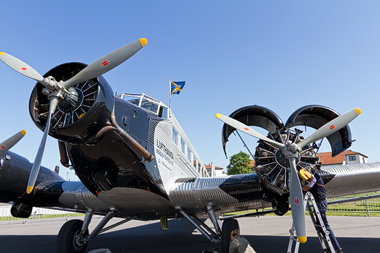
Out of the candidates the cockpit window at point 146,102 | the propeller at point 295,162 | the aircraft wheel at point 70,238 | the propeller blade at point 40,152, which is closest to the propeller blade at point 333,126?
the propeller at point 295,162

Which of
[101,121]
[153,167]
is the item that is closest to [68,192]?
[153,167]

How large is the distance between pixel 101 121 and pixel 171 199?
3.53 metres

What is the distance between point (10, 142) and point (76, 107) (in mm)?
4031

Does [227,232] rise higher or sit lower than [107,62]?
lower

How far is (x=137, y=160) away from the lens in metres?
6.64

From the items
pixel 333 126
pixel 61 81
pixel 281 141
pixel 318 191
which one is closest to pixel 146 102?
pixel 61 81

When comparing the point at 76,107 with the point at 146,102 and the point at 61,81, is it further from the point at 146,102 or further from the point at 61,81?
the point at 146,102

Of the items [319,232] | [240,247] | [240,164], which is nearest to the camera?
[240,247]

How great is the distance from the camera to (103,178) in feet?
22.1

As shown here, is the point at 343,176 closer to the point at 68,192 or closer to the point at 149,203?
the point at 149,203

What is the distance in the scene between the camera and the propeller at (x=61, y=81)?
4934 millimetres

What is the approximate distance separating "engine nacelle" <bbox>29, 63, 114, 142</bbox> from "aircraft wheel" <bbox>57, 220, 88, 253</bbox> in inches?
154

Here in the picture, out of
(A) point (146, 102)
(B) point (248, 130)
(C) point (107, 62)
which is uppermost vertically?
(C) point (107, 62)

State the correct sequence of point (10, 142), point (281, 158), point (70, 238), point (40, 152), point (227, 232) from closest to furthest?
point (40, 152) → point (281, 158) → point (227, 232) → point (10, 142) → point (70, 238)
